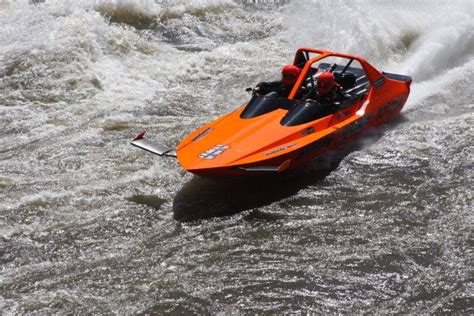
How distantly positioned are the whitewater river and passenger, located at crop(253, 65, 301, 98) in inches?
40.6

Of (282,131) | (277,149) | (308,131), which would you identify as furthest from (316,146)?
(277,149)

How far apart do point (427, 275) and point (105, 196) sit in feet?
11.4

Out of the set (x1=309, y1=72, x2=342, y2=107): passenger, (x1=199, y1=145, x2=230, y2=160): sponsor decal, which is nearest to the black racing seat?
(x1=309, y1=72, x2=342, y2=107): passenger

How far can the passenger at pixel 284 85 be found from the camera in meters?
7.59

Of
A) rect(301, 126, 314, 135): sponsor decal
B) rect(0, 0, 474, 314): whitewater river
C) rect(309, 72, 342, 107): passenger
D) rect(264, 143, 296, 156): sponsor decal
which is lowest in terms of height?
rect(0, 0, 474, 314): whitewater river

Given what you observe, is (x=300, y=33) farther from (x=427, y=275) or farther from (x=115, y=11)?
(x=427, y=275)

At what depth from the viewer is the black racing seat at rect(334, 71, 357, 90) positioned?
8.02m

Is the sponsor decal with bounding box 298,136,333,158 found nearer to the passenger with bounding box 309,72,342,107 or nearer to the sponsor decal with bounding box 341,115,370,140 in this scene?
the sponsor decal with bounding box 341,115,370,140

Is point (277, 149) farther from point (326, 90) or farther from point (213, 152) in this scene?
point (326, 90)

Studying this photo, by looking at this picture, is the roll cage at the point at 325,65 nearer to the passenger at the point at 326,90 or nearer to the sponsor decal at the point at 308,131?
the passenger at the point at 326,90

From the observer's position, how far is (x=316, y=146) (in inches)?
272

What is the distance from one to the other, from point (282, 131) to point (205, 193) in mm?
1109

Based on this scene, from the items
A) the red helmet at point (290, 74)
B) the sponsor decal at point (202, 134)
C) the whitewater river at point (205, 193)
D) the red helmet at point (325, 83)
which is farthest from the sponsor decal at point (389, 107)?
the sponsor decal at point (202, 134)

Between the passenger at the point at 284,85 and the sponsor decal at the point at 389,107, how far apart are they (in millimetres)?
1318
